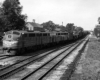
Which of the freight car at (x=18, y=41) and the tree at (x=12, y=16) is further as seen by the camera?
the tree at (x=12, y=16)

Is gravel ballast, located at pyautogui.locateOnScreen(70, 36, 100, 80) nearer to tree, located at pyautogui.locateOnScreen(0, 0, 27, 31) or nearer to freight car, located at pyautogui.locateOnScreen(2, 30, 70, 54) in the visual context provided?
freight car, located at pyautogui.locateOnScreen(2, 30, 70, 54)

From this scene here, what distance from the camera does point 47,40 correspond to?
27797 mm

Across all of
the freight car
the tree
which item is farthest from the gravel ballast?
the tree

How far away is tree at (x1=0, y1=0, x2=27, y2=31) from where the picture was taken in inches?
1362

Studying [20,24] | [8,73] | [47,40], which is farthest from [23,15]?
[8,73]

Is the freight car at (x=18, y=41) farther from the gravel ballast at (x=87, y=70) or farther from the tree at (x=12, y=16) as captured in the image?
the tree at (x=12, y=16)

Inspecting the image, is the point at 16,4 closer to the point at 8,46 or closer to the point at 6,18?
the point at 6,18

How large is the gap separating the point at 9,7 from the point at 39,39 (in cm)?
1603

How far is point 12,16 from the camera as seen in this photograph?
35.0 m

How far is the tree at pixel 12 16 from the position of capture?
113 feet

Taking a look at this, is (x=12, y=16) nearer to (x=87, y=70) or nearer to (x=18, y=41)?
(x=18, y=41)

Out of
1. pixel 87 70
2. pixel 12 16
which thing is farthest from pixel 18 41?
pixel 12 16

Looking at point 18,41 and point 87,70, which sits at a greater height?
point 18,41

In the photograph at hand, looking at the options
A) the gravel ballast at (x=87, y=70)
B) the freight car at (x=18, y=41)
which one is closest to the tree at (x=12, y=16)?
the freight car at (x=18, y=41)
